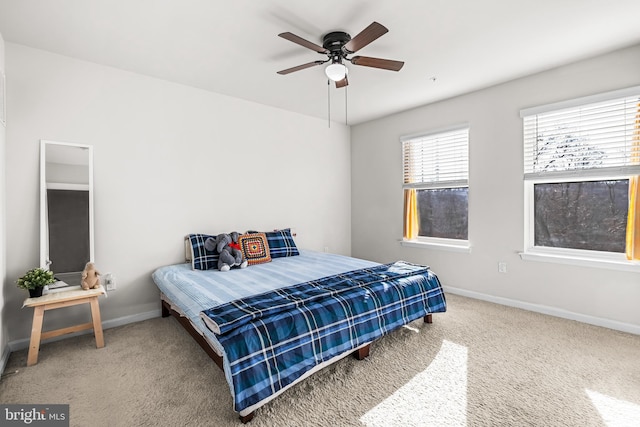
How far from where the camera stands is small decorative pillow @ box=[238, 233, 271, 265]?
11.0ft

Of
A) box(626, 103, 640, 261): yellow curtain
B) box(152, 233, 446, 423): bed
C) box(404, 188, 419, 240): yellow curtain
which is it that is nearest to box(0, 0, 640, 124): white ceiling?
box(626, 103, 640, 261): yellow curtain

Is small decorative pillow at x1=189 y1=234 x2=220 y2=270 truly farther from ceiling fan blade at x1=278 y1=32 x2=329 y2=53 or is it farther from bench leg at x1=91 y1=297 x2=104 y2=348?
ceiling fan blade at x1=278 y1=32 x2=329 y2=53

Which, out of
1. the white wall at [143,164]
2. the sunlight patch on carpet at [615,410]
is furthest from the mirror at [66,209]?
the sunlight patch on carpet at [615,410]

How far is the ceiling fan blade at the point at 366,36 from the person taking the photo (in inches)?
72.9

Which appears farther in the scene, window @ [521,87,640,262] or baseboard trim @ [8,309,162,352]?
window @ [521,87,640,262]

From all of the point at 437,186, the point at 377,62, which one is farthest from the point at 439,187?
the point at 377,62

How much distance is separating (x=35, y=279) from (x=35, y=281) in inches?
0.6

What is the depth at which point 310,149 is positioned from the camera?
4613mm

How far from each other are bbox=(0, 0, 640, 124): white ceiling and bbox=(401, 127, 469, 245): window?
0.86 metres

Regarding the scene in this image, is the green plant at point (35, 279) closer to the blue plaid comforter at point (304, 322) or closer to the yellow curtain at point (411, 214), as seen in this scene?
the blue plaid comforter at point (304, 322)

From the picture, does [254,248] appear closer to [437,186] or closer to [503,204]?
[437,186]

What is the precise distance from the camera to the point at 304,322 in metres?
1.90

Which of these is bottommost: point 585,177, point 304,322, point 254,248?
point 304,322

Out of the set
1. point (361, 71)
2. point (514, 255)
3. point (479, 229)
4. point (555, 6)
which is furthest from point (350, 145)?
point (555, 6)
